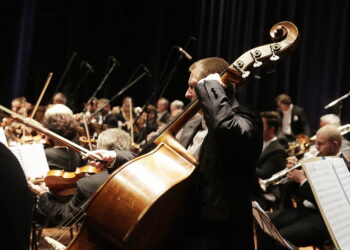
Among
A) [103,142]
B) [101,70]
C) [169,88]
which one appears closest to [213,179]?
[103,142]

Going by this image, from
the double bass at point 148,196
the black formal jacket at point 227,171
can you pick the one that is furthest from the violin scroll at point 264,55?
the black formal jacket at point 227,171

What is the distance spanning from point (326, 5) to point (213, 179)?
680 centimetres

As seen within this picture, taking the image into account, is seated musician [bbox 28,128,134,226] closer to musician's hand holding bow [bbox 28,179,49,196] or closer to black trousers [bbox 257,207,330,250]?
musician's hand holding bow [bbox 28,179,49,196]

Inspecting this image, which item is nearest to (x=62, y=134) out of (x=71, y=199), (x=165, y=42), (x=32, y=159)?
(x=32, y=159)

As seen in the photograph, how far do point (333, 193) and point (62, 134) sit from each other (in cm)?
224

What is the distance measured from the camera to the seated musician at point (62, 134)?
3.48 meters

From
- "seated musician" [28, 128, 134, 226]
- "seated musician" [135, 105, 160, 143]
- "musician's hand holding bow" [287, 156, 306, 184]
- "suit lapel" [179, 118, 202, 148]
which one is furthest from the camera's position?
"seated musician" [135, 105, 160, 143]

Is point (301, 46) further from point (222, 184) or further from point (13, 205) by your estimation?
point (13, 205)

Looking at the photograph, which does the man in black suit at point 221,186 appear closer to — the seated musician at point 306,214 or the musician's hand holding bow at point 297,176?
the seated musician at point 306,214

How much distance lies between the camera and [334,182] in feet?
6.78

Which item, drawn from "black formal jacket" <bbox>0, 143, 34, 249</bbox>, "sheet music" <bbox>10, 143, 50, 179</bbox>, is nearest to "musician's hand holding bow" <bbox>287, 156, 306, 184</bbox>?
"sheet music" <bbox>10, 143, 50, 179</bbox>

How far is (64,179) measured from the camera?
2977 millimetres

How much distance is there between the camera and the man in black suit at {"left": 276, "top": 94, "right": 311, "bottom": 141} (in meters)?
7.41

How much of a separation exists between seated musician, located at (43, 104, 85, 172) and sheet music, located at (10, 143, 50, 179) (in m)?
0.36
